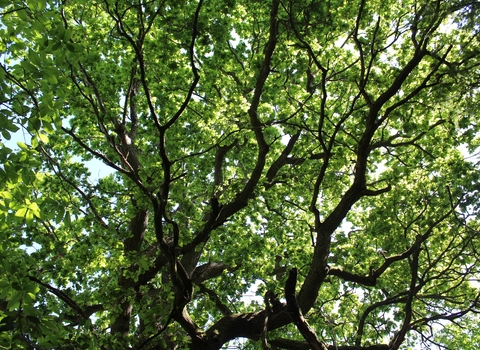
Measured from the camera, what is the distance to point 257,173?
25.1 feet

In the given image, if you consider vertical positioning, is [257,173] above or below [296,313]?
above

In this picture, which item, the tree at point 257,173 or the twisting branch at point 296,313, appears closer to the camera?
the twisting branch at point 296,313

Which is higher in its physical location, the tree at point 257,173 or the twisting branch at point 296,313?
the tree at point 257,173

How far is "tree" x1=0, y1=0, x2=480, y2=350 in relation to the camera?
6.46m

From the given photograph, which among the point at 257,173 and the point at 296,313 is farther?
the point at 257,173

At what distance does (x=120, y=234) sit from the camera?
7766 mm

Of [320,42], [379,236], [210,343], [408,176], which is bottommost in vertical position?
[210,343]

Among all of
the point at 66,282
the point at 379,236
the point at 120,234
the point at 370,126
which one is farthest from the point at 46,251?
the point at 379,236

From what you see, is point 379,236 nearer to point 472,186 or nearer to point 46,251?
point 472,186

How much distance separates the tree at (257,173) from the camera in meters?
6.46

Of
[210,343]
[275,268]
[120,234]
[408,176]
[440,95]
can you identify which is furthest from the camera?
[275,268]

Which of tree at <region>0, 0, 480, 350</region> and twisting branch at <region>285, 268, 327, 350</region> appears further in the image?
tree at <region>0, 0, 480, 350</region>

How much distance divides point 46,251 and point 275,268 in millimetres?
5566

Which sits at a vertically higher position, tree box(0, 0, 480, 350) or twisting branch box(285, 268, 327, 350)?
tree box(0, 0, 480, 350)
